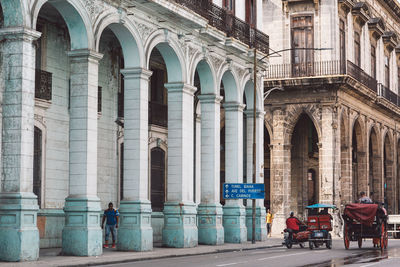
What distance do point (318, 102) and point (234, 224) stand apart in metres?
13.9

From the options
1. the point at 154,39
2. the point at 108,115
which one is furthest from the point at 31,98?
the point at 108,115

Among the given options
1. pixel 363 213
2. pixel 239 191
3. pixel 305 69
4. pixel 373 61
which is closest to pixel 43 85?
pixel 239 191

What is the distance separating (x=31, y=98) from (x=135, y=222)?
640cm

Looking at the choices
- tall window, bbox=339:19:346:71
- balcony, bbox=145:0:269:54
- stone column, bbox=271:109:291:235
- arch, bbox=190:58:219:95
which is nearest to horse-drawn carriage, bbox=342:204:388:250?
arch, bbox=190:58:219:95

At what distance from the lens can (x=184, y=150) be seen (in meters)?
28.1

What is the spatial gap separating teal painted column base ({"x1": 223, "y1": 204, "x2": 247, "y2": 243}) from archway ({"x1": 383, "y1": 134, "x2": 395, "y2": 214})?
2613 cm

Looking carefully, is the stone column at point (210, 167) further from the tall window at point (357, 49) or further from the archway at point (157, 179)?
the tall window at point (357, 49)

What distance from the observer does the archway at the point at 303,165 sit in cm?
4731

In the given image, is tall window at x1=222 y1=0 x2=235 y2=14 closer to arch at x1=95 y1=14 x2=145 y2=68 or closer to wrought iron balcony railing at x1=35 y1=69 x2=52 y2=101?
arch at x1=95 y1=14 x2=145 y2=68

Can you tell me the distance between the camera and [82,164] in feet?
74.0


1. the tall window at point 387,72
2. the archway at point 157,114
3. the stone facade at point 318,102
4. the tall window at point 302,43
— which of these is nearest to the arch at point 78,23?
the archway at point 157,114

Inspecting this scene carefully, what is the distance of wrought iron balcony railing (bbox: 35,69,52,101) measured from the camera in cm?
2545

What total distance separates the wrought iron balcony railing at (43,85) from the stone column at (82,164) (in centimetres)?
292

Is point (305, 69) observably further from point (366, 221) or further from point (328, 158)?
point (366, 221)
